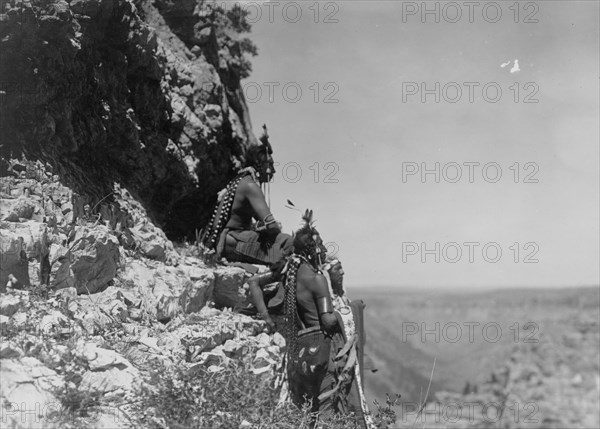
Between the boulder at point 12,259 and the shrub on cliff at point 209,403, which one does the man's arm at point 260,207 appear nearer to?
the shrub on cliff at point 209,403

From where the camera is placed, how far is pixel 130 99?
366 inches

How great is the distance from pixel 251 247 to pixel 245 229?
34 cm

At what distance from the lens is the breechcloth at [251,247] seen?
9094mm

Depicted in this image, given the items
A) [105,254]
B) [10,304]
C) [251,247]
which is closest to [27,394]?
[10,304]

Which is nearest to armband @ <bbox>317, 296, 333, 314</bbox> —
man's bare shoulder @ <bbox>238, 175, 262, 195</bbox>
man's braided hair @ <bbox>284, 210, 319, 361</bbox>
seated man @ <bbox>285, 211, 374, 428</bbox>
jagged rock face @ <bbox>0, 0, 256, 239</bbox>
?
seated man @ <bbox>285, 211, 374, 428</bbox>

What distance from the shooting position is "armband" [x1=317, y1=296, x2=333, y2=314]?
7.90 m

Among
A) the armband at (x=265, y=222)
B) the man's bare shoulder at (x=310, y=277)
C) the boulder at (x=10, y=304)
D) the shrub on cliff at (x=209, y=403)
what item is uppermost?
the armband at (x=265, y=222)

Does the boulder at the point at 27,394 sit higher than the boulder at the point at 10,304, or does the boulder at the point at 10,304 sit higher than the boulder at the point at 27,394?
the boulder at the point at 10,304

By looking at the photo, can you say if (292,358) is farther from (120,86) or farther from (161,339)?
(120,86)

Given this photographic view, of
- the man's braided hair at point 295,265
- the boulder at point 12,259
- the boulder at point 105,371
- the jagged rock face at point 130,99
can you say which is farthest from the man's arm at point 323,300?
the boulder at point 12,259

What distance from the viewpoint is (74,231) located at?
695 centimetres

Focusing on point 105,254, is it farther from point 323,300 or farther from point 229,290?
point 323,300

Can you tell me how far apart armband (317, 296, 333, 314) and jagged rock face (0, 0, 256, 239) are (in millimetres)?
2814

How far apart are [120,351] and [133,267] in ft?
4.78
